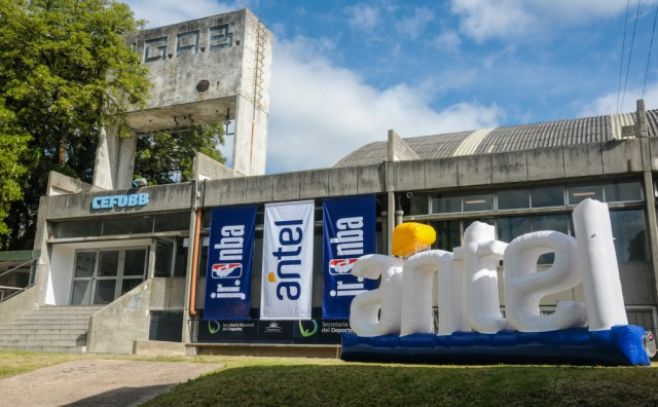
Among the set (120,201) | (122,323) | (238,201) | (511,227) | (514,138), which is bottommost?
(122,323)

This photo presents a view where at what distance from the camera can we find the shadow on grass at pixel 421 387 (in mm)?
8969

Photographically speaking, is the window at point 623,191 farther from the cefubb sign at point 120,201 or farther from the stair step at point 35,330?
the stair step at point 35,330

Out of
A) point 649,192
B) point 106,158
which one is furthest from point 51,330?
point 649,192

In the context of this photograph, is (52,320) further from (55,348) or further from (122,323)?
(122,323)

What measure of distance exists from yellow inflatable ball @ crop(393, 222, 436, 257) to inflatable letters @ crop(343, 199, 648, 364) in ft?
0.08

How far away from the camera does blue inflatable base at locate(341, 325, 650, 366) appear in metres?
11.7

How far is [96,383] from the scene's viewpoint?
1440 cm

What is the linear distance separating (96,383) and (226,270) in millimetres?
12028

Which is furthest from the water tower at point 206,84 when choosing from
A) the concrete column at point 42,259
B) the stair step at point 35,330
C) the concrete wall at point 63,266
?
the stair step at point 35,330

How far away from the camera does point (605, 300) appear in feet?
39.3

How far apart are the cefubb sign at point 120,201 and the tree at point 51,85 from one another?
10.8 feet

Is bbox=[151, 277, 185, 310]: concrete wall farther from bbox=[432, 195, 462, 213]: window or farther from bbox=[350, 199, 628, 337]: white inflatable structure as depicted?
bbox=[350, 199, 628, 337]: white inflatable structure

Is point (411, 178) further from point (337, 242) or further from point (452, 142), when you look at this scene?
point (452, 142)

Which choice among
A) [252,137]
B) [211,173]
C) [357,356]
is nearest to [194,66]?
[252,137]
